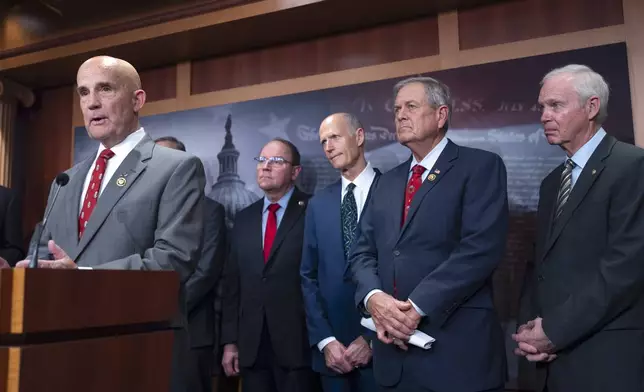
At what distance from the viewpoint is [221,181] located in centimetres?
395

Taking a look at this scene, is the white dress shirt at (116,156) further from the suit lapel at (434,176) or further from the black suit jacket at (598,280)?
the black suit jacket at (598,280)

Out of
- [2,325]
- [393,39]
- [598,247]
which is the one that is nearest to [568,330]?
[598,247]

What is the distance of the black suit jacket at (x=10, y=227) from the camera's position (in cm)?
371

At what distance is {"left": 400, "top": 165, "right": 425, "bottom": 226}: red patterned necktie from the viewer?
2098mm

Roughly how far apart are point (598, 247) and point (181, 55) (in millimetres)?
3251

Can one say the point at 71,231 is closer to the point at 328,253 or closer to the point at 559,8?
the point at 328,253

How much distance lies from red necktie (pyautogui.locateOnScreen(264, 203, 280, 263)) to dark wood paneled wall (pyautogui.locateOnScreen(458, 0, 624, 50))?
145 cm

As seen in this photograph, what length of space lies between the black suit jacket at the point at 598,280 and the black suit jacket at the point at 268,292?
123 cm

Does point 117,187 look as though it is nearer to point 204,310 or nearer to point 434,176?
point 434,176

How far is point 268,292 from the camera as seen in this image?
289 centimetres

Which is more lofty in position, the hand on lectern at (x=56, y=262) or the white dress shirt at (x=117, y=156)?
the white dress shirt at (x=117, y=156)

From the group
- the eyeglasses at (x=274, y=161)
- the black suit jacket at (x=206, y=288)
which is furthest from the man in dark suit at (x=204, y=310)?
the eyeglasses at (x=274, y=161)

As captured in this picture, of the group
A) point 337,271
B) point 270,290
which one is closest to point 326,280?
point 337,271

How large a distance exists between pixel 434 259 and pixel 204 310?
170 centimetres
